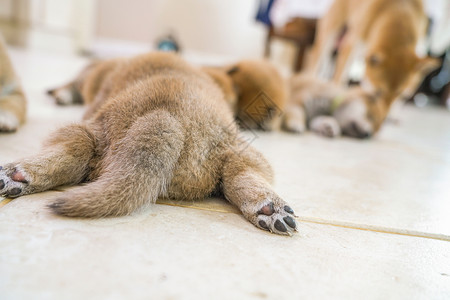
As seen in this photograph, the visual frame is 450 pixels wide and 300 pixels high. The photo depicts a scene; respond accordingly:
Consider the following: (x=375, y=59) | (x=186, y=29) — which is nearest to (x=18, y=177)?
(x=375, y=59)

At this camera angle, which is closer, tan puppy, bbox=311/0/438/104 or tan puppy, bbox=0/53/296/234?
tan puppy, bbox=0/53/296/234

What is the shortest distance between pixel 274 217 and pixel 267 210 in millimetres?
25

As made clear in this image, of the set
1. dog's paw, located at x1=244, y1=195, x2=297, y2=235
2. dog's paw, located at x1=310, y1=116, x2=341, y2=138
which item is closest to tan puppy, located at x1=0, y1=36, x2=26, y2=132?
dog's paw, located at x1=244, y1=195, x2=297, y2=235

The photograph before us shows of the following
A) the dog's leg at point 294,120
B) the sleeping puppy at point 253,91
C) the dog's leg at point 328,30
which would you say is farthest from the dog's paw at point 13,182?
the dog's leg at point 328,30

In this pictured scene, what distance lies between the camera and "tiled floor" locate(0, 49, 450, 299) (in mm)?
596

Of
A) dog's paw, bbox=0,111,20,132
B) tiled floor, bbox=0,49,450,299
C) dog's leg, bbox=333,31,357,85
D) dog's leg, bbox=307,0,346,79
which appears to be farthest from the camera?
dog's leg, bbox=307,0,346,79

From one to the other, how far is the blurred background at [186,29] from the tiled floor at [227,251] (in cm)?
425

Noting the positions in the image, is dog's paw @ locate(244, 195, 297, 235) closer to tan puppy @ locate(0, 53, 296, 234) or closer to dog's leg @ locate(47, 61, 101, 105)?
tan puppy @ locate(0, 53, 296, 234)

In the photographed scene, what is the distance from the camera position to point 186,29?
7.12 meters

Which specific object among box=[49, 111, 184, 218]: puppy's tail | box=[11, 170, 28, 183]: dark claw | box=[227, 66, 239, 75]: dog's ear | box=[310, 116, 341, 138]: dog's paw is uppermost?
box=[227, 66, 239, 75]: dog's ear

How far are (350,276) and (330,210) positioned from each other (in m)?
0.36

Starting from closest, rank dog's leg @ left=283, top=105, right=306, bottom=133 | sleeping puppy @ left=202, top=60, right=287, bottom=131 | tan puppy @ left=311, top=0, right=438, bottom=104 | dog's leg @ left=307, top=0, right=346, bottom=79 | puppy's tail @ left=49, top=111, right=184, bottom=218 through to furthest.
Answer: puppy's tail @ left=49, top=111, right=184, bottom=218 < sleeping puppy @ left=202, top=60, right=287, bottom=131 < dog's leg @ left=283, top=105, right=306, bottom=133 < tan puppy @ left=311, top=0, right=438, bottom=104 < dog's leg @ left=307, top=0, right=346, bottom=79

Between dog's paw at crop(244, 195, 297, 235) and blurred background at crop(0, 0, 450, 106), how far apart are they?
4.47m

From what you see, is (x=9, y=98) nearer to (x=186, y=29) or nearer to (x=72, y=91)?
(x=72, y=91)
